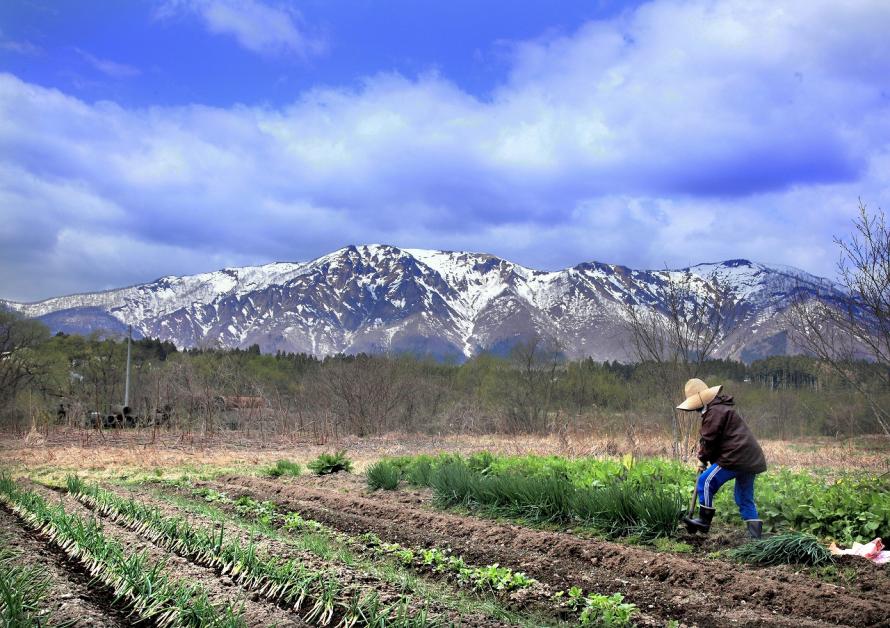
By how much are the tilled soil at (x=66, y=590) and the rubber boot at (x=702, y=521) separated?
19.7 ft

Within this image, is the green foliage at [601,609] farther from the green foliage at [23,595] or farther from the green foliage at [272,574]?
the green foliage at [23,595]

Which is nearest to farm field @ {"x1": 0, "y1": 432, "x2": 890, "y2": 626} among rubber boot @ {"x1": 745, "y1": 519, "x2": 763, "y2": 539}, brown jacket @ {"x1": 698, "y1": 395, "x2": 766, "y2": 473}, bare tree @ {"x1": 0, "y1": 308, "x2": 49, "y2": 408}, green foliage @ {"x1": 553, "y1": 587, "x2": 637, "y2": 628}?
green foliage @ {"x1": 553, "y1": 587, "x2": 637, "y2": 628}

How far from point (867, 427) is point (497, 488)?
35.1m

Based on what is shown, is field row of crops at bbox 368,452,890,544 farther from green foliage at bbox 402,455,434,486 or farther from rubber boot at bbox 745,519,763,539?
green foliage at bbox 402,455,434,486

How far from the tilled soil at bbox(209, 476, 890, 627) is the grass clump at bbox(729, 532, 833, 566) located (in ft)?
1.09

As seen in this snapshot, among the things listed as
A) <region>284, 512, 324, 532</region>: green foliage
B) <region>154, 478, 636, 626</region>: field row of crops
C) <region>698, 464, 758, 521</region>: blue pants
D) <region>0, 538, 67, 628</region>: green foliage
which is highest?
<region>698, 464, 758, 521</region>: blue pants

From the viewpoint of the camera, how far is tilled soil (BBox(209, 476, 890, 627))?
5.23m

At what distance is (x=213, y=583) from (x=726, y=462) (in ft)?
18.7

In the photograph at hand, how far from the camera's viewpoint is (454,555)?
7391 millimetres

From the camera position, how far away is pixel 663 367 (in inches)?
641

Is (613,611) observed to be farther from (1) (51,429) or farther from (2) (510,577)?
(1) (51,429)

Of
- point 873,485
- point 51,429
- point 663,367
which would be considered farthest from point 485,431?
point 873,485

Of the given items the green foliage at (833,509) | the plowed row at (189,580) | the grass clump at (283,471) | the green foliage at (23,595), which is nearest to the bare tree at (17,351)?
the grass clump at (283,471)

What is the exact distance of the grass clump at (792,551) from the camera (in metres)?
6.57
